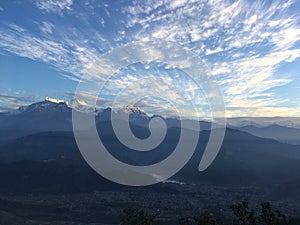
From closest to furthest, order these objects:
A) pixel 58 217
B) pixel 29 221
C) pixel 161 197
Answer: pixel 29 221, pixel 58 217, pixel 161 197

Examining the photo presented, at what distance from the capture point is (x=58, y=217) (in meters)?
122

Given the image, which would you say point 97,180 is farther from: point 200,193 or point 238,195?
point 238,195

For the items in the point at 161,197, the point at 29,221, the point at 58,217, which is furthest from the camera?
the point at 161,197

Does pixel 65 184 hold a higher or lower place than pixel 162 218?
higher

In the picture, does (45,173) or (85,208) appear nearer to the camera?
(85,208)

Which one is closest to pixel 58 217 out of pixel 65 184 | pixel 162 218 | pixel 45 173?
pixel 162 218

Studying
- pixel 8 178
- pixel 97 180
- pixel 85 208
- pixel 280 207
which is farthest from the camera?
pixel 97 180

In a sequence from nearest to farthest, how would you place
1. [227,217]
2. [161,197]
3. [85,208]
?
[227,217]
[85,208]
[161,197]

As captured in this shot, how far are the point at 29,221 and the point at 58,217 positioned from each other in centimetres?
1309

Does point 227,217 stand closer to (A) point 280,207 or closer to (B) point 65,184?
(A) point 280,207

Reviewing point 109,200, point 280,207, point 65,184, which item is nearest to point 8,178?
point 65,184

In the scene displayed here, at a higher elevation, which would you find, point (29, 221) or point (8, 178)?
point (8, 178)

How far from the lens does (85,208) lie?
140000mm

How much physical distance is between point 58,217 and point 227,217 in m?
68.8
